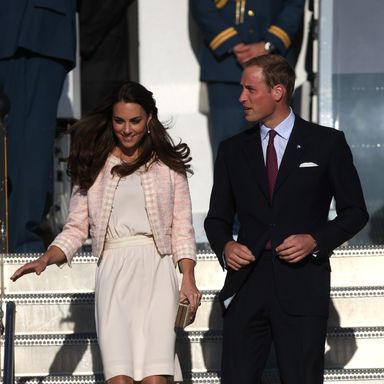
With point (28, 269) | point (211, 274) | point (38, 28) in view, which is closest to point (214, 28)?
point (38, 28)

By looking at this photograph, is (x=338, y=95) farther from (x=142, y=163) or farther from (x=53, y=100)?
(x=142, y=163)

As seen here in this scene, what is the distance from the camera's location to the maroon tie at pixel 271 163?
5883 millimetres

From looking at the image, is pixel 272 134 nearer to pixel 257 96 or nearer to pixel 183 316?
pixel 257 96

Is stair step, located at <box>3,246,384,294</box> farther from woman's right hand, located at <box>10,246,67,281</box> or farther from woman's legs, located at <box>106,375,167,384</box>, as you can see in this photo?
woman's legs, located at <box>106,375,167,384</box>

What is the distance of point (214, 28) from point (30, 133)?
1593 millimetres

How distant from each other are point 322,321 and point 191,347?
60.0 inches

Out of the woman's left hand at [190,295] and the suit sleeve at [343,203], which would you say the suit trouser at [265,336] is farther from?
the suit sleeve at [343,203]

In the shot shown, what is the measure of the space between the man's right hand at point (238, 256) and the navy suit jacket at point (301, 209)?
0.22 feet

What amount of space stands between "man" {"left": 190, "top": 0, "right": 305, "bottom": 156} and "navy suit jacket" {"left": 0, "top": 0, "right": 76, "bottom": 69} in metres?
1.17

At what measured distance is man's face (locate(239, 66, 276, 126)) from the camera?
5906 mm

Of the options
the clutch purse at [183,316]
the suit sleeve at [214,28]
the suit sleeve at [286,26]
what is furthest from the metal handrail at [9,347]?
the suit sleeve at [286,26]

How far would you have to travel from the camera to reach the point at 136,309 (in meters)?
5.91

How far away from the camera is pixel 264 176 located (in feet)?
19.3

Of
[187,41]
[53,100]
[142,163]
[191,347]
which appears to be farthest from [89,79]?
[142,163]
